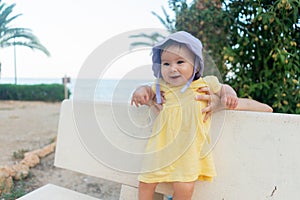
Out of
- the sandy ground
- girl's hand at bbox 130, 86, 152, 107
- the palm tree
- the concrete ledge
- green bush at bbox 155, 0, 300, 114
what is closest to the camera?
girl's hand at bbox 130, 86, 152, 107

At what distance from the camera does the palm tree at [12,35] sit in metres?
7.14

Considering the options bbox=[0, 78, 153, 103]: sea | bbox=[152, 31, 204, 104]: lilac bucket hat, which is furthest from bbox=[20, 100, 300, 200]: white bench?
bbox=[0, 78, 153, 103]: sea

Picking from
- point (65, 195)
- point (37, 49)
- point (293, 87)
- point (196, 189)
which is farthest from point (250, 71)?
point (37, 49)

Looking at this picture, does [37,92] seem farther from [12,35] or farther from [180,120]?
[180,120]

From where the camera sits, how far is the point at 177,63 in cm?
93

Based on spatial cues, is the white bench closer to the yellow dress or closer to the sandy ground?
the yellow dress

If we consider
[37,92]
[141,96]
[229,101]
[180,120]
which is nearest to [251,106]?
[229,101]

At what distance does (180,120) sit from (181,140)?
7 cm

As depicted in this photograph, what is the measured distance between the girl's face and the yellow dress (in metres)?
0.05

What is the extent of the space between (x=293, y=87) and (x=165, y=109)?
3.40 ft

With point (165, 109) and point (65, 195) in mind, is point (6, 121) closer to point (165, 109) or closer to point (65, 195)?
point (65, 195)

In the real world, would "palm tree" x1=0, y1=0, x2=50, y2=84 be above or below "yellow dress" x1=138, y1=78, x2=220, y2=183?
above

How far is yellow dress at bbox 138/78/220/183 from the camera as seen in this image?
932mm

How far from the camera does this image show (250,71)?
1.73 metres
